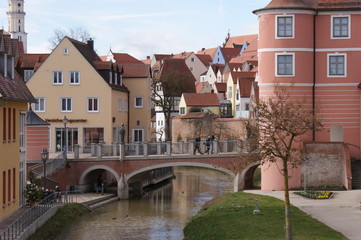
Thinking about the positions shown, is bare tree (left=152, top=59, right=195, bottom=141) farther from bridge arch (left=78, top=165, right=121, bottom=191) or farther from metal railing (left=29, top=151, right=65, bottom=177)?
metal railing (left=29, top=151, right=65, bottom=177)

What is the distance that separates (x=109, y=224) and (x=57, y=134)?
23.2 meters

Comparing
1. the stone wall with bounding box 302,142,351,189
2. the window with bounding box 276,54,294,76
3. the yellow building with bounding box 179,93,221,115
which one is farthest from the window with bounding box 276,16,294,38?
the yellow building with bounding box 179,93,221,115

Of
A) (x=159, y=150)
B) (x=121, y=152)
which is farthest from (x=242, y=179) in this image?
(x=121, y=152)

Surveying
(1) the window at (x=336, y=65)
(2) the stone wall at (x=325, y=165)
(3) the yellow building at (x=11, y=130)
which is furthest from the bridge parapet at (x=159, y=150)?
(3) the yellow building at (x=11, y=130)

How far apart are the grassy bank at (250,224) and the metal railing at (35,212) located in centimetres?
673

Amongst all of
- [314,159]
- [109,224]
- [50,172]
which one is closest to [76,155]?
[50,172]

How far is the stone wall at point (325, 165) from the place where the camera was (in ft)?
144

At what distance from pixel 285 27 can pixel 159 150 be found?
43.0 feet

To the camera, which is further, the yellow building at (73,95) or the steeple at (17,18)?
the steeple at (17,18)

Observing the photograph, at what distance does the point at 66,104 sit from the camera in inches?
2429

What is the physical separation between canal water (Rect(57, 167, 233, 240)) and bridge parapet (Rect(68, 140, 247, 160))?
3064 mm

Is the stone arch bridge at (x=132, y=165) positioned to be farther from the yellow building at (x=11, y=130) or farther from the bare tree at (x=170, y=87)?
the bare tree at (x=170, y=87)

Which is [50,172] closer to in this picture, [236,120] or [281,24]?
[281,24]

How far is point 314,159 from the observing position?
1752 inches
